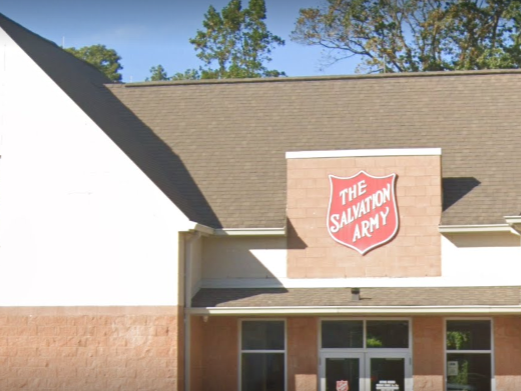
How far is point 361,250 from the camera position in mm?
25188

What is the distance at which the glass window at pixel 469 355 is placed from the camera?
24422mm

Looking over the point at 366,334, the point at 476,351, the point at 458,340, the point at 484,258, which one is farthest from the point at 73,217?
the point at 476,351

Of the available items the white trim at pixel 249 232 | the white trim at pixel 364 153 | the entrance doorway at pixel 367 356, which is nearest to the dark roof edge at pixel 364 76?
the white trim at pixel 364 153

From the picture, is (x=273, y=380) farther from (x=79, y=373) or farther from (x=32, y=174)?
(x=32, y=174)

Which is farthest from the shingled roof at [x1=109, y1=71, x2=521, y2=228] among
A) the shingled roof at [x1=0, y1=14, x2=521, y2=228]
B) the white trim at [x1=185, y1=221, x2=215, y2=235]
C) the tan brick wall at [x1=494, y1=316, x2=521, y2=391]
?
the tan brick wall at [x1=494, y1=316, x2=521, y2=391]

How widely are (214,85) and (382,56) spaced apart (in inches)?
712

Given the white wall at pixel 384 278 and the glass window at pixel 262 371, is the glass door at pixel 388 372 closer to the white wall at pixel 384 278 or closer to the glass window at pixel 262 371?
the white wall at pixel 384 278

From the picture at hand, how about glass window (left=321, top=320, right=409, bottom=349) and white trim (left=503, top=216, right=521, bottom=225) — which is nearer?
white trim (left=503, top=216, right=521, bottom=225)

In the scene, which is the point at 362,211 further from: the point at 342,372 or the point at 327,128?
the point at 342,372

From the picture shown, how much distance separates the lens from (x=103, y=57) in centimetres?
7812

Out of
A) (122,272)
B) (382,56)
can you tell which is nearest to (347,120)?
(122,272)

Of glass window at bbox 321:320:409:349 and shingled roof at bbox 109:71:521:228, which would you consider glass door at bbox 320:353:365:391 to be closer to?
glass window at bbox 321:320:409:349

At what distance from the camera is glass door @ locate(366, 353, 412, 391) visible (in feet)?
80.5

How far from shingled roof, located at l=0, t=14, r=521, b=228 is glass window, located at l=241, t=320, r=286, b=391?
2.24 meters
